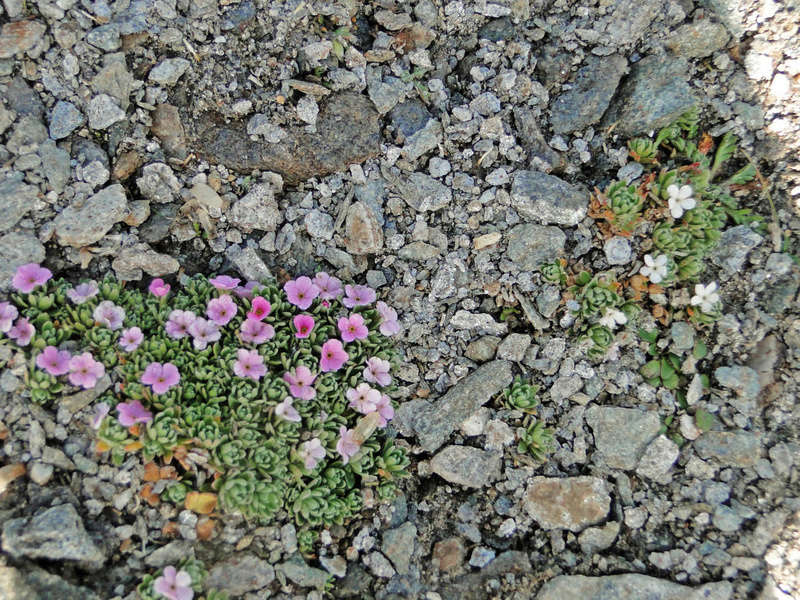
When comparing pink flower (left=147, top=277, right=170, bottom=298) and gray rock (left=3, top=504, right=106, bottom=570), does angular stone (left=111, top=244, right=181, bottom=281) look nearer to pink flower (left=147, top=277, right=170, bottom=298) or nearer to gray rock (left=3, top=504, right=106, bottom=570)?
pink flower (left=147, top=277, right=170, bottom=298)

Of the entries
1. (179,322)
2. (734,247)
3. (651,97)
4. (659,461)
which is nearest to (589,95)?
(651,97)

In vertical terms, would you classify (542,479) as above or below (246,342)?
below

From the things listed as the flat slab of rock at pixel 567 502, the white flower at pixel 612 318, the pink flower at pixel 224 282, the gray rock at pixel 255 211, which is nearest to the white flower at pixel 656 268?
the white flower at pixel 612 318

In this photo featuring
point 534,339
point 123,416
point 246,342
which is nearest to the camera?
point 123,416

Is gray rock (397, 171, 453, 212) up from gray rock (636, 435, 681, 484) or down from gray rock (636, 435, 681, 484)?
up

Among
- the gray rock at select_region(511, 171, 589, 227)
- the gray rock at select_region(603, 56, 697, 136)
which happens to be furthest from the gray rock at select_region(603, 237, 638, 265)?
the gray rock at select_region(603, 56, 697, 136)

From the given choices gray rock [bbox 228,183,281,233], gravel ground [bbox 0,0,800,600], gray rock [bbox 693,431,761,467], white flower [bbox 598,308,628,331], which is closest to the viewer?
gravel ground [bbox 0,0,800,600]

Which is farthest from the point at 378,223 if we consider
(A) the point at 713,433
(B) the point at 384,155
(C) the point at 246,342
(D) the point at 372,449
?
(A) the point at 713,433

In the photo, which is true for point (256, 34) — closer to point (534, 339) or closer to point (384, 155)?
point (384, 155)
